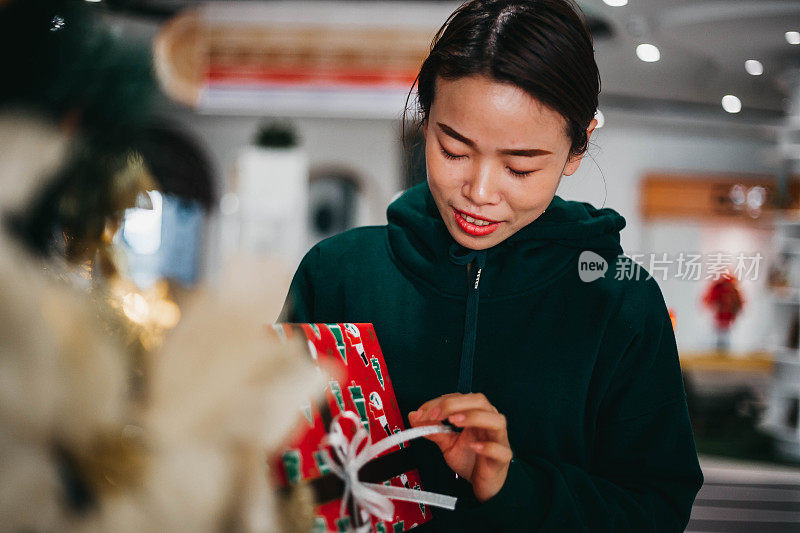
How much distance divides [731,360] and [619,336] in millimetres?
4003

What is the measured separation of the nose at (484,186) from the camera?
574 millimetres

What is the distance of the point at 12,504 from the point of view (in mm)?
Answer: 174

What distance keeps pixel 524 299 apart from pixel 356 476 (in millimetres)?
354

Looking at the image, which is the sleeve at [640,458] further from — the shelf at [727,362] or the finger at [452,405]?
the shelf at [727,362]

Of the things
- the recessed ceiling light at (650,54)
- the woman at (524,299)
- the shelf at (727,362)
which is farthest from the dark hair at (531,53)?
the shelf at (727,362)

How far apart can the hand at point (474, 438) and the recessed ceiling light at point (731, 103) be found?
755 mm

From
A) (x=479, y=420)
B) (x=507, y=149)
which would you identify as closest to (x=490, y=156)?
(x=507, y=149)

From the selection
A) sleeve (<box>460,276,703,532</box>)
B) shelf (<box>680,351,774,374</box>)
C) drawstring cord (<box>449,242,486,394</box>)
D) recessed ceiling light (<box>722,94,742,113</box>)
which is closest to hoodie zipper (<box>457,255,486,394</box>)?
drawstring cord (<box>449,242,486,394</box>)

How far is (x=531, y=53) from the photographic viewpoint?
1.90 ft

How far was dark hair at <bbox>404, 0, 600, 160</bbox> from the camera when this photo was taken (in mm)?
570

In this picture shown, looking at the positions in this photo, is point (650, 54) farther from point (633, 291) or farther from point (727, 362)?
point (727, 362)

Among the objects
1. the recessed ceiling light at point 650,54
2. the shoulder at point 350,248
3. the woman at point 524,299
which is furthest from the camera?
the recessed ceiling light at point 650,54

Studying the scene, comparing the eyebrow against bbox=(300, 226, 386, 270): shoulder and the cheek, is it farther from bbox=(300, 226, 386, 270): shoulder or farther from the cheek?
bbox=(300, 226, 386, 270): shoulder

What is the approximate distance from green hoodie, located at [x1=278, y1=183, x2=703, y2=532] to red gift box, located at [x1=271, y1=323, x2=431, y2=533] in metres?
0.15
